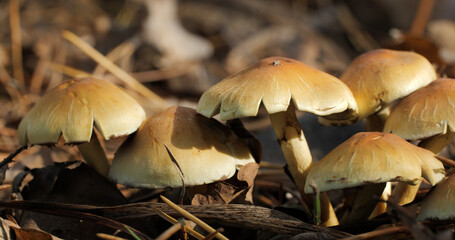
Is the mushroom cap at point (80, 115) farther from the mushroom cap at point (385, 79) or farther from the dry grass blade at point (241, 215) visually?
the mushroom cap at point (385, 79)

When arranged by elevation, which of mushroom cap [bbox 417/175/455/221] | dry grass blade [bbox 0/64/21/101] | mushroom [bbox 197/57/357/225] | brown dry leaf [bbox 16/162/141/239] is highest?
mushroom [bbox 197/57/357/225]

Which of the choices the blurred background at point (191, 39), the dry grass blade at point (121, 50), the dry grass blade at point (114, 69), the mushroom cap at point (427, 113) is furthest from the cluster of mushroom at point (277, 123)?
the dry grass blade at point (121, 50)

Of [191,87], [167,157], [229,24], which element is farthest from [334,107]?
[229,24]

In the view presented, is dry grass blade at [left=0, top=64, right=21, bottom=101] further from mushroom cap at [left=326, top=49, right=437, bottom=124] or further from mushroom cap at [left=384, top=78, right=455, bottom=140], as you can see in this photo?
mushroom cap at [left=384, top=78, right=455, bottom=140]

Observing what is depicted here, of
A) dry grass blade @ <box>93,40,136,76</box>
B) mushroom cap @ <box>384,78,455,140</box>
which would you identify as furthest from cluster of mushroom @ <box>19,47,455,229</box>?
dry grass blade @ <box>93,40,136,76</box>

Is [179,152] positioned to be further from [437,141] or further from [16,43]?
[16,43]

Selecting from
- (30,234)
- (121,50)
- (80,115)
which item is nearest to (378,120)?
(80,115)
